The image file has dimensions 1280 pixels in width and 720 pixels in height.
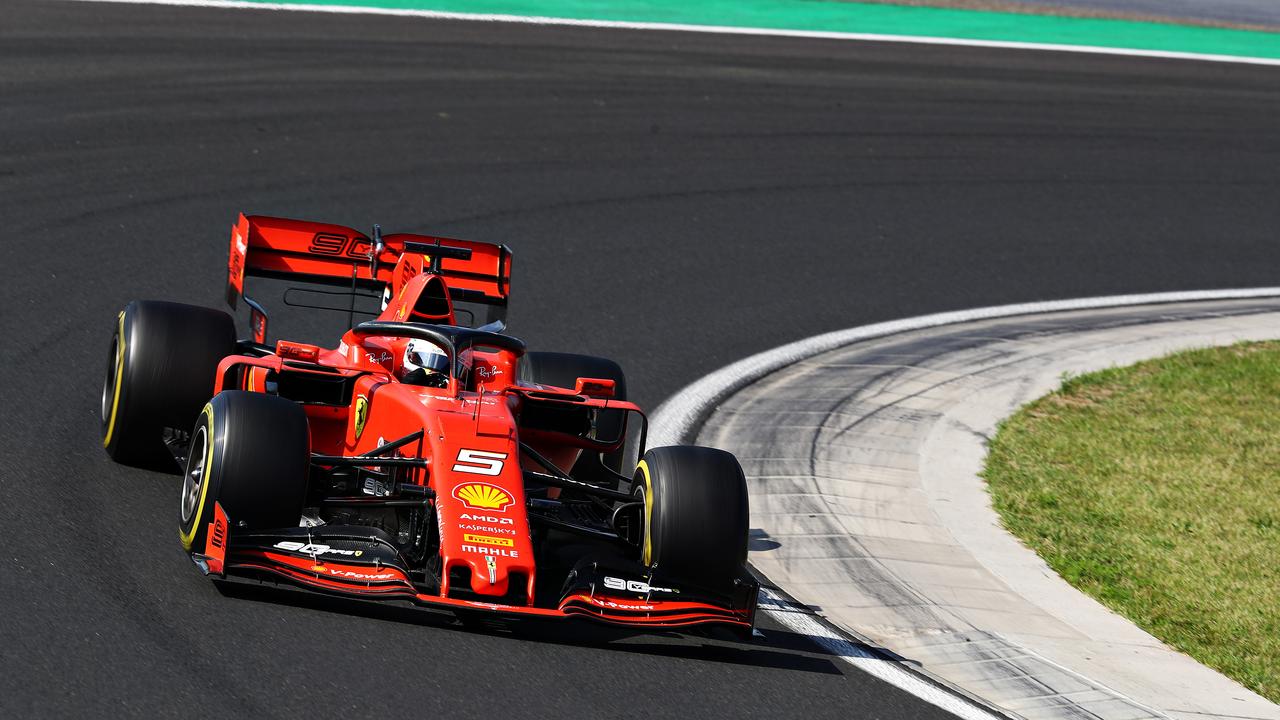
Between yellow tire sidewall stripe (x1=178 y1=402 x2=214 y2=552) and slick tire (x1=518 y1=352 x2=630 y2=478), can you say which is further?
slick tire (x1=518 y1=352 x2=630 y2=478)

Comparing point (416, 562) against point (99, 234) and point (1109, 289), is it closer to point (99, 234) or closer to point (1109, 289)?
point (99, 234)

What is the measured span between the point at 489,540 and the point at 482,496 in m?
0.26

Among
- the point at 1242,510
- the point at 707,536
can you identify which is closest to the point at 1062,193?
the point at 1242,510

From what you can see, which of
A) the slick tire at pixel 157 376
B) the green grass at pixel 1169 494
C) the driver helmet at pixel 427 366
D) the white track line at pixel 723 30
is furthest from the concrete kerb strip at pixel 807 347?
the white track line at pixel 723 30

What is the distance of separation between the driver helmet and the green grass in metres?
2.95

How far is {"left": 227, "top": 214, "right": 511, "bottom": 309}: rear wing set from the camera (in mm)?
8531

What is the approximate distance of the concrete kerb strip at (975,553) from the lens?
617 cm

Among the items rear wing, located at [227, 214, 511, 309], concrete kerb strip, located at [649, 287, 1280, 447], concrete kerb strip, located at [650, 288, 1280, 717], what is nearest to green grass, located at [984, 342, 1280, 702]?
concrete kerb strip, located at [650, 288, 1280, 717]

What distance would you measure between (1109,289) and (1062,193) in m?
2.52

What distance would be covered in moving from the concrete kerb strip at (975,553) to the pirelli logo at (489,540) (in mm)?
1296

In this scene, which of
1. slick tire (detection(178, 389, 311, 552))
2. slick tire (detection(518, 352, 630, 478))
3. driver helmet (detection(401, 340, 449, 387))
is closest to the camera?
slick tire (detection(178, 389, 311, 552))

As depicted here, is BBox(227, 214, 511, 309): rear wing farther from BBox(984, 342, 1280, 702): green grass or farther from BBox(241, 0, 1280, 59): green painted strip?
BBox(241, 0, 1280, 59): green painted strip

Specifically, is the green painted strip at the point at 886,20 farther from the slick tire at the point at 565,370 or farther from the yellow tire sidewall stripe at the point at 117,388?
the yellow tire sidewall stripe at the point at 117,388

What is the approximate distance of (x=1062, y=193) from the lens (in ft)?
51.0
